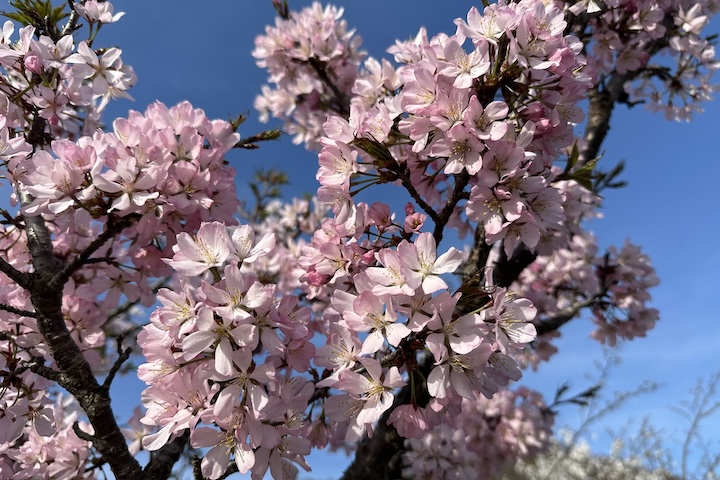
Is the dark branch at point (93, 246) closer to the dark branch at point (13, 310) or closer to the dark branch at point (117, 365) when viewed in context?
the dark branch at point (13, 310)

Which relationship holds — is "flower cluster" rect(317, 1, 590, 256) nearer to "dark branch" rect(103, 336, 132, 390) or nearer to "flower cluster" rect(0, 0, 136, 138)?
"dark branch" rect(103, 336, 132, 390)

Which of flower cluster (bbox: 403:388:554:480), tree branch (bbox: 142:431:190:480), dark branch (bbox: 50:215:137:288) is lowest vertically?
tree branch (bbox: 142:431:190:480)

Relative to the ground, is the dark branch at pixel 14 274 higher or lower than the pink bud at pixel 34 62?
lower

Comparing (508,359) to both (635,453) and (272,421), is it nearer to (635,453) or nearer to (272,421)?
(272,421)

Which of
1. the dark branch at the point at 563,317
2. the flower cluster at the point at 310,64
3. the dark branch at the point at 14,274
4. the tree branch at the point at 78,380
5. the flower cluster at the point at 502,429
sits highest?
the flower cluster at the point at 310,64

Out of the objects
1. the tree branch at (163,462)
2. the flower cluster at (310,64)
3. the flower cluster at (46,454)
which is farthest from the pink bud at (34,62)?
the flower cluster at (310,64)

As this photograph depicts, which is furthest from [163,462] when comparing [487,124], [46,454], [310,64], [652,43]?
[652,43]

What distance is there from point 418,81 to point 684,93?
3705 mm

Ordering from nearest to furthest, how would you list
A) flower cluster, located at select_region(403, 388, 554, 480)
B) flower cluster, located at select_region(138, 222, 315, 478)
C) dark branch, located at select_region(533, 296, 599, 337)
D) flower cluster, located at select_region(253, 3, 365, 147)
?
flower cluster, located at select_region(138, 222, 315, 478), dark branch, located at select_region(533, 296, 599, 337), flower cluster, located at select_region(253, 3, 365, 147), flower cluster, located at select_region(403, 388, 554, 480)

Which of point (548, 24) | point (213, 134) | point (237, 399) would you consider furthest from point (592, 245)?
point (237, 399)

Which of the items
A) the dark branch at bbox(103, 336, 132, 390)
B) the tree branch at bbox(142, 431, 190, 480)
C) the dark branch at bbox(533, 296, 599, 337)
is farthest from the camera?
the dark branch at bbox(533, 296, 599, 337)

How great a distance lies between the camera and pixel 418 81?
1809mm

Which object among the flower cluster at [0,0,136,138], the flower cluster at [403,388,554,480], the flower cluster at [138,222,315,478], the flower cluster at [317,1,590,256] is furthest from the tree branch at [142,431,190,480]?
the flower cluster at [403,388,554,480]

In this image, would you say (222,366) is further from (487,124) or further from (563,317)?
(563,317)
